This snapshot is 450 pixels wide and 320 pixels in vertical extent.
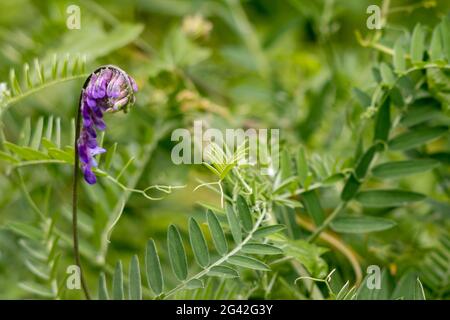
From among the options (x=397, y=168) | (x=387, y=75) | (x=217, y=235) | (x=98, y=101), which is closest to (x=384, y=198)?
(x=397, y=168)

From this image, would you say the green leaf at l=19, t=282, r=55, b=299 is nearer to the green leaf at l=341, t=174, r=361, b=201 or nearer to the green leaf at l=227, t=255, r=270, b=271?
the green leaf at l=227, t=255, r=270, b=271

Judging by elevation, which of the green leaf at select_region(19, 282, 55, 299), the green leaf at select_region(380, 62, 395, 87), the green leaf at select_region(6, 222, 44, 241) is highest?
the green leaf at select_region(380, 62, 395, 87)

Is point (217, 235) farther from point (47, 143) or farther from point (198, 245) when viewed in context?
point (47, 143)

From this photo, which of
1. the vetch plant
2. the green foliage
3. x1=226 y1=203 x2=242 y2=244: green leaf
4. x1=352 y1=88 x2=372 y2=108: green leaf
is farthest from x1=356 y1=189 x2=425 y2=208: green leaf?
the vetch plant

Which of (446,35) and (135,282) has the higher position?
(446,35)

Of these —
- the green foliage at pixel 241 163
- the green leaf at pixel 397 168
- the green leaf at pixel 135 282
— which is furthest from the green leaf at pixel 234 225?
the green leaf at pixel 397 168

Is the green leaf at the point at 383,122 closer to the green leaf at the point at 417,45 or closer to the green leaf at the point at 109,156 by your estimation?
the green leaf at the point at 417,45
